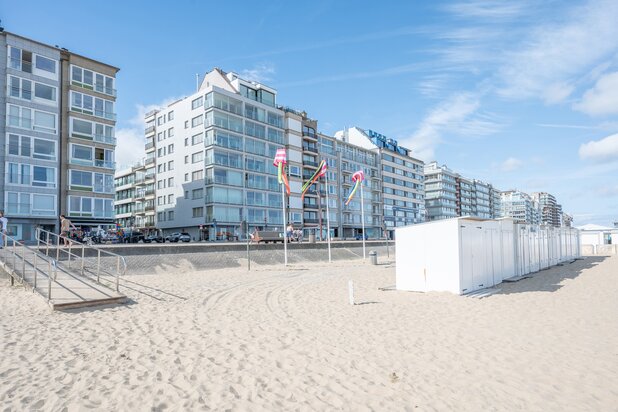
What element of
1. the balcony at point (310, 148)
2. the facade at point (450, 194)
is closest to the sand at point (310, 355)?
the balcony at point (310, 148)

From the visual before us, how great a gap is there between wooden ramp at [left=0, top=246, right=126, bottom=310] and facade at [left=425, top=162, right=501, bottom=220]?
110 m

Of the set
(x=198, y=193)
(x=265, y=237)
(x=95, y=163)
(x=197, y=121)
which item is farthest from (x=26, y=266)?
(x=197, y=121)

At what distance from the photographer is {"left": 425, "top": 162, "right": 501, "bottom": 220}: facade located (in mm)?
120000

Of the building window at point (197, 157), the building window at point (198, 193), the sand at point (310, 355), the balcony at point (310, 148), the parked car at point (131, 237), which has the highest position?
the balcony at point (310, 148)

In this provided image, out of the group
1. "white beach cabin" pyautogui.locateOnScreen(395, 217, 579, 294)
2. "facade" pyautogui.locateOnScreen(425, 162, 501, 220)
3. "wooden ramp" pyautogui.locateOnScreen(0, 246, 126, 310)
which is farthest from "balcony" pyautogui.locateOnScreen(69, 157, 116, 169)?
"facade" pyautogui.locateOnScreen(425, 162, 501, 220)

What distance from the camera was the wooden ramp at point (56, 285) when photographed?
10320mm

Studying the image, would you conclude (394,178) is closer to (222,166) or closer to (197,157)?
(222,166)

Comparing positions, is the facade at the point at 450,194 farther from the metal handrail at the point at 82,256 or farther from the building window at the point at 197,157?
the metal handrail at the point at 82,256

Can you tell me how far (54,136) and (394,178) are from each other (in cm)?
7296

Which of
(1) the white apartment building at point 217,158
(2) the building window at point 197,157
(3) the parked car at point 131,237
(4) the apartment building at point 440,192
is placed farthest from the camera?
(4) the apartment building at point 440,192

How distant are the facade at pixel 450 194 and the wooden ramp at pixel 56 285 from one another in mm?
110010

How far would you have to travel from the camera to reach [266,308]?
1124 centimetres

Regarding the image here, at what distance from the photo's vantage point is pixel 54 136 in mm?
36469

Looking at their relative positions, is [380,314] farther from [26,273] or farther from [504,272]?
[26,273]
